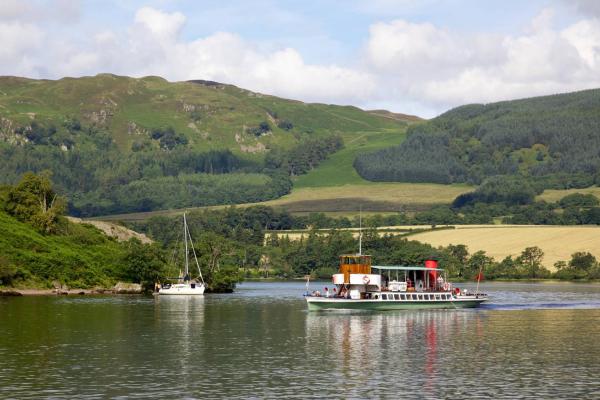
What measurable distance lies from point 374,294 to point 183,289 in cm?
5630

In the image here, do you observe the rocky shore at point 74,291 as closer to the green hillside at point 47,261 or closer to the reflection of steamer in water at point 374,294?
the green hillside at point 47,261

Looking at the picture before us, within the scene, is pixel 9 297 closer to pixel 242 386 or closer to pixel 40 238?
pixel 40 238

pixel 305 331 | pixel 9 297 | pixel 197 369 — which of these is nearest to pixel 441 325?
pixel 305 331

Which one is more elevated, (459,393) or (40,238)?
(40,238)

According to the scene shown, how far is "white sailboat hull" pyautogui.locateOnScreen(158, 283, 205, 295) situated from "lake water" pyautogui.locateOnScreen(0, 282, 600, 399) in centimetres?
4431

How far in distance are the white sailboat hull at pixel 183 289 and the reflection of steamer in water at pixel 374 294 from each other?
50.3 meters

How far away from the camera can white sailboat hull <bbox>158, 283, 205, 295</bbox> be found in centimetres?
18350

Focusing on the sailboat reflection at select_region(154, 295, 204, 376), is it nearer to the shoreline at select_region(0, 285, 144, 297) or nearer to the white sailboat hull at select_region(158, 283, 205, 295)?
the white sailboat hull at select_region(158, 283, 205, 295)

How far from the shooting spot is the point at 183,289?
184m

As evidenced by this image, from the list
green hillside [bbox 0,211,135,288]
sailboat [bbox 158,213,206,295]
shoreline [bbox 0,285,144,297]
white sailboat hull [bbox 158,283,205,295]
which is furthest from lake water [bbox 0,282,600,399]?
sailboat [bbox 158,213,206,295]

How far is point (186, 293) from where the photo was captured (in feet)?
604

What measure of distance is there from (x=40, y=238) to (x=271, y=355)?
386 ft

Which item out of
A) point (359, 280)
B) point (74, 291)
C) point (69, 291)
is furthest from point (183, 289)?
point (359, 280)

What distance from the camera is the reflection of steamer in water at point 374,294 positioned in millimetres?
135875
